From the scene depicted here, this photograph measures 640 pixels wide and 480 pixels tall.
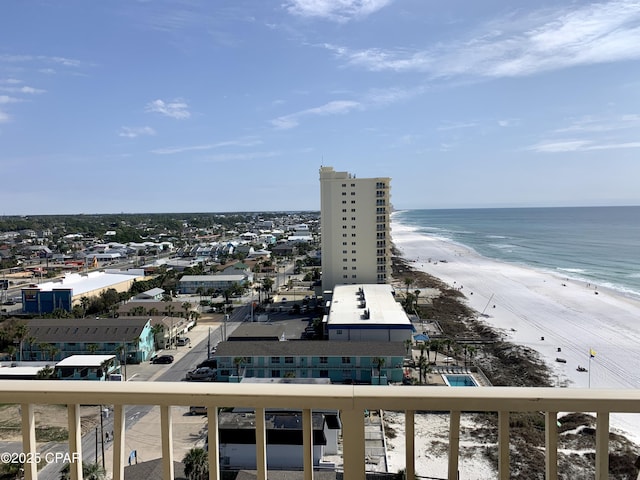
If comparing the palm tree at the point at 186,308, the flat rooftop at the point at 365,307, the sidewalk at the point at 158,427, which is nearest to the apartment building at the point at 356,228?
the flat rooftop at the point at 365,307

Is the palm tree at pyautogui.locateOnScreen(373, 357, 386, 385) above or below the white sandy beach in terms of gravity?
above

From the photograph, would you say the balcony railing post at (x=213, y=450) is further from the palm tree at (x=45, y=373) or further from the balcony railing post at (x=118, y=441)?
the palm tree at (x=45, y=373)

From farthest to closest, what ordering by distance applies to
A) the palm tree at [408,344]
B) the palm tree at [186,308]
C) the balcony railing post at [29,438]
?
the palm tree at [186,308] < the palm tree at [408,344] < the balcony railing post at [29,438]

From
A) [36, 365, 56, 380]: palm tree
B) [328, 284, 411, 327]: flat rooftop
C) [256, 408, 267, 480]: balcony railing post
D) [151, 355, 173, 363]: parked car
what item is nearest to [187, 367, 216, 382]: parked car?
[151, 355, 173, 363]: parked car

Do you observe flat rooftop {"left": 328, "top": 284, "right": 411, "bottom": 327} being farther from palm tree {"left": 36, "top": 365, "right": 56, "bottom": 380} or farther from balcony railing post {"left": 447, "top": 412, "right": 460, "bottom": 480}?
balcony railing post {"left": 447, "top": 412, "right": 460, "bottom": 480}

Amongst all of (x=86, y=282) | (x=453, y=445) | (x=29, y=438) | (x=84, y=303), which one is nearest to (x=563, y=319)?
(x=453, y=445)

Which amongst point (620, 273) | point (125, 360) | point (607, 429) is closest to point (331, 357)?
point (125, 360)
